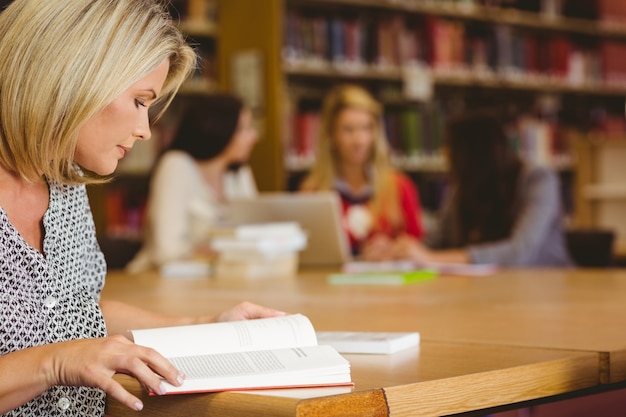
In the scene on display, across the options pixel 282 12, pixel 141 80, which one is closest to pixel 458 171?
pixel 282 12

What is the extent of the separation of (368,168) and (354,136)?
6.2 inches

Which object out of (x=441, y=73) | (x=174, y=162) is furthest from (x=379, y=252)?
(x=441, y=73)

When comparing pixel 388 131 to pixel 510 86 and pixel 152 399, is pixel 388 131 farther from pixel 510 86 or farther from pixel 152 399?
pixel 152 399

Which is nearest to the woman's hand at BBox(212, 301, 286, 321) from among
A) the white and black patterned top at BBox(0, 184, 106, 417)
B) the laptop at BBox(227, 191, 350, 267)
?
the white and black patterned top at BBox(0, 184, 106, 417)

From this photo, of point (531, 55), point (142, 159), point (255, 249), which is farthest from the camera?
point (531, 55)

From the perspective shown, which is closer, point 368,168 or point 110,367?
point 110,367

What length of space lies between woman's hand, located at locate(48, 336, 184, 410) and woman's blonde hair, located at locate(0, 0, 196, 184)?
0.30 metres

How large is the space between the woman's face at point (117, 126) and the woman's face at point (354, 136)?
2866 millimetres

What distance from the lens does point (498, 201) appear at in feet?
11.3

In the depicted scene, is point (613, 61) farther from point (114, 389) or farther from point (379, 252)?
point (114, 389)

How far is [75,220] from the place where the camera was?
4.54ft

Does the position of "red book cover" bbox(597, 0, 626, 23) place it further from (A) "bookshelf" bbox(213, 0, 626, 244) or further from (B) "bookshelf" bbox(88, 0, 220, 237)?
(B) "bookshelf" bbox(88, 0, 220, 237)

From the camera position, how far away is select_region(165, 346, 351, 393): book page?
3.40 feet

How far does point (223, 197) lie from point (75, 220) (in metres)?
2.67
